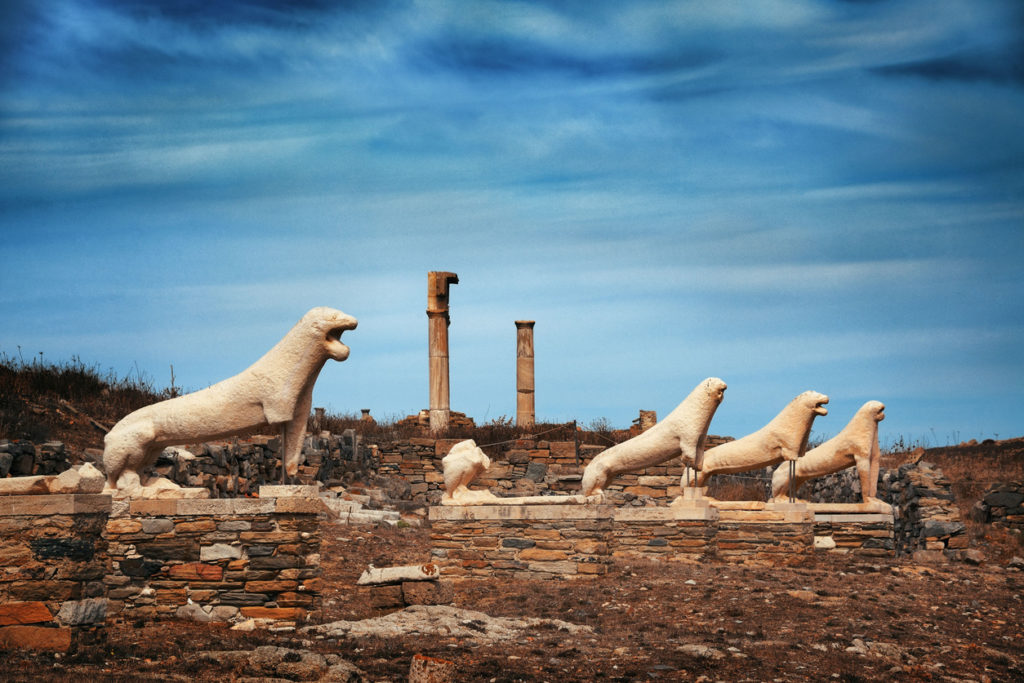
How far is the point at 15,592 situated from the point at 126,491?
2508 mm

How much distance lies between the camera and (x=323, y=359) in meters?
9.98

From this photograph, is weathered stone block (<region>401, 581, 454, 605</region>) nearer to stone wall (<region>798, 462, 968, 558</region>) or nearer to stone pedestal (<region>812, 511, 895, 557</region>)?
stone pedestal (<region>812, 511, 895, 557</region>)

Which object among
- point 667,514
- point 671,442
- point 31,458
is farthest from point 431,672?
point 31,458

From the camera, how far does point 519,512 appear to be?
42.8 feet

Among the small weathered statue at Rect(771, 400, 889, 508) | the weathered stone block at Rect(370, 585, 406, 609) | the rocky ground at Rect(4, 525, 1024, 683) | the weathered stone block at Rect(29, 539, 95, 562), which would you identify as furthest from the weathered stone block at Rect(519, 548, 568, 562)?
the weathered stone block at Rect(29, 539, 95, 562)

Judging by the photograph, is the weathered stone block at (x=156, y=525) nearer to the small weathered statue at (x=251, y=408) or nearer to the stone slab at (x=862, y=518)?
the small weathered statue at (x=251, y=408)

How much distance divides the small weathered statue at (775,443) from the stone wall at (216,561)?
7677mm

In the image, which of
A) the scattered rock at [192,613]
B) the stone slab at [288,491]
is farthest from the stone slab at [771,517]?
the scattered rock at [192,613]

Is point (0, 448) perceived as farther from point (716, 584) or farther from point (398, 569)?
point (716, 584)

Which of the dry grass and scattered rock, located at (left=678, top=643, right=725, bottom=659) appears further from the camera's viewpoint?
the dry grass

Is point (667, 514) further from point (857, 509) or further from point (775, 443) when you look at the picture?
point (857, 509)

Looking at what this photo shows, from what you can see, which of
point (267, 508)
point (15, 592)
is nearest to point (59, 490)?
point (15, 592)

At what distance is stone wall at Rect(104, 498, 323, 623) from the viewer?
32.2 feet

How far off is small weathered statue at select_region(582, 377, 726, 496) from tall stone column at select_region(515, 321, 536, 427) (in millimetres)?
11348
